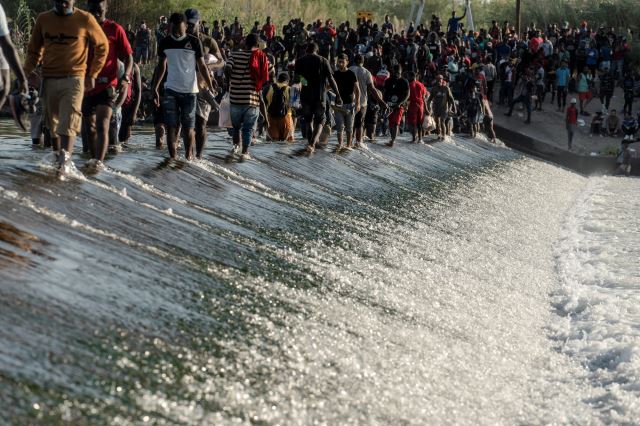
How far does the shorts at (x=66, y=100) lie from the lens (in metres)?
9.62

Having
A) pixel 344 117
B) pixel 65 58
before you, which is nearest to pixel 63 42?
pixel 65 58

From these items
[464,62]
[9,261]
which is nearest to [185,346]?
[9,261]

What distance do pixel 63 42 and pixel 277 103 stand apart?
343 inches

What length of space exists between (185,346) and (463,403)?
1.74 meters

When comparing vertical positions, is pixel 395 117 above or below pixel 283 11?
above

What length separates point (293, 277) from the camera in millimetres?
8305

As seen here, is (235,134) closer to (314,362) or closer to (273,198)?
(273,198)

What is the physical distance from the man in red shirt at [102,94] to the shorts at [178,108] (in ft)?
3.97

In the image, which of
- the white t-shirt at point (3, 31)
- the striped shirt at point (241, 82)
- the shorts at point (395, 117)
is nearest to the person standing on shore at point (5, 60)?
the white t-shirt at point (3, 31)

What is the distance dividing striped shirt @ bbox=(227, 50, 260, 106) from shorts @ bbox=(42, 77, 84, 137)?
435cm

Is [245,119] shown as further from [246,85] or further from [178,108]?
[178,108]

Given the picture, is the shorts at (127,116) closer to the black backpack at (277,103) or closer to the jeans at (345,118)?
the black backpack at (277,103)

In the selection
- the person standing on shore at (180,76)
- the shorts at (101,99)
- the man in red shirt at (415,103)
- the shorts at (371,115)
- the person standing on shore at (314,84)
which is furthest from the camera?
the man in red shirt at (415,103)

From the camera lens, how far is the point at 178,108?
12.2 metres
